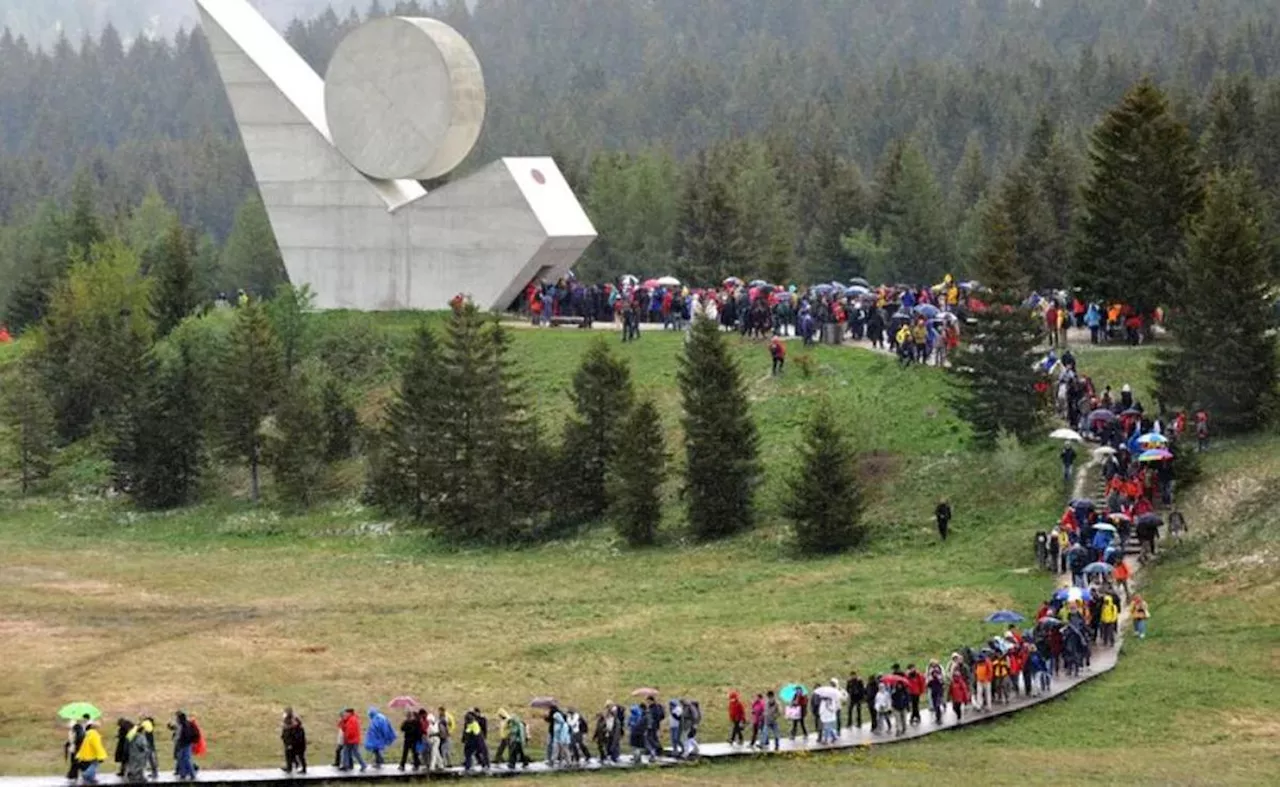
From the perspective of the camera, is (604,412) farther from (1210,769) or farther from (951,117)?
(951,117)

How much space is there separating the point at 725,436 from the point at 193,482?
1697 centimetres

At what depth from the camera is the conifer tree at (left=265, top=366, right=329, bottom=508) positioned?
59500mm

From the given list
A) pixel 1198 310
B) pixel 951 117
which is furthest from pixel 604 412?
pixel 951 117

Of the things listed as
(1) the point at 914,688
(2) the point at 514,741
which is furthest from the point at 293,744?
(1) the point at 914,688

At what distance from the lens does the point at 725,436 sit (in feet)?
171

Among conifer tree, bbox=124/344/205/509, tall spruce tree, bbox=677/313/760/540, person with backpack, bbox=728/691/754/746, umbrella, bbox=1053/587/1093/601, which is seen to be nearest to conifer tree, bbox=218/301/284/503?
conifer tree, bbox=124/344/205/509

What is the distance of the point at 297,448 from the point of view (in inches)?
2344

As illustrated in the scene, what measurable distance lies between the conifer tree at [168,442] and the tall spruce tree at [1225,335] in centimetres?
2518

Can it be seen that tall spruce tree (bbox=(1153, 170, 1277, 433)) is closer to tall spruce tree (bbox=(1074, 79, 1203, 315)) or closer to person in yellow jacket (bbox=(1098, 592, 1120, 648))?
tall spruce tree (bbox=(1074, 79, 1203, 315))

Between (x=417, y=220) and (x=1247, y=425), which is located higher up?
(x=417, y=220)

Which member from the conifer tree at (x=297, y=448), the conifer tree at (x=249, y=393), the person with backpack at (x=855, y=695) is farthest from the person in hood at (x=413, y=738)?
the conifer tree at (x=249, y=393)

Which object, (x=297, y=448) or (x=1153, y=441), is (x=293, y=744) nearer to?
(x=1153, y=441)

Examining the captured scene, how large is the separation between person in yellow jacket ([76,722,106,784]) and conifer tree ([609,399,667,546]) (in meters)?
22.2

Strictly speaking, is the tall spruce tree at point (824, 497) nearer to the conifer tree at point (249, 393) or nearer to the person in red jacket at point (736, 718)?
the person in red jacket at point (736, 718)
